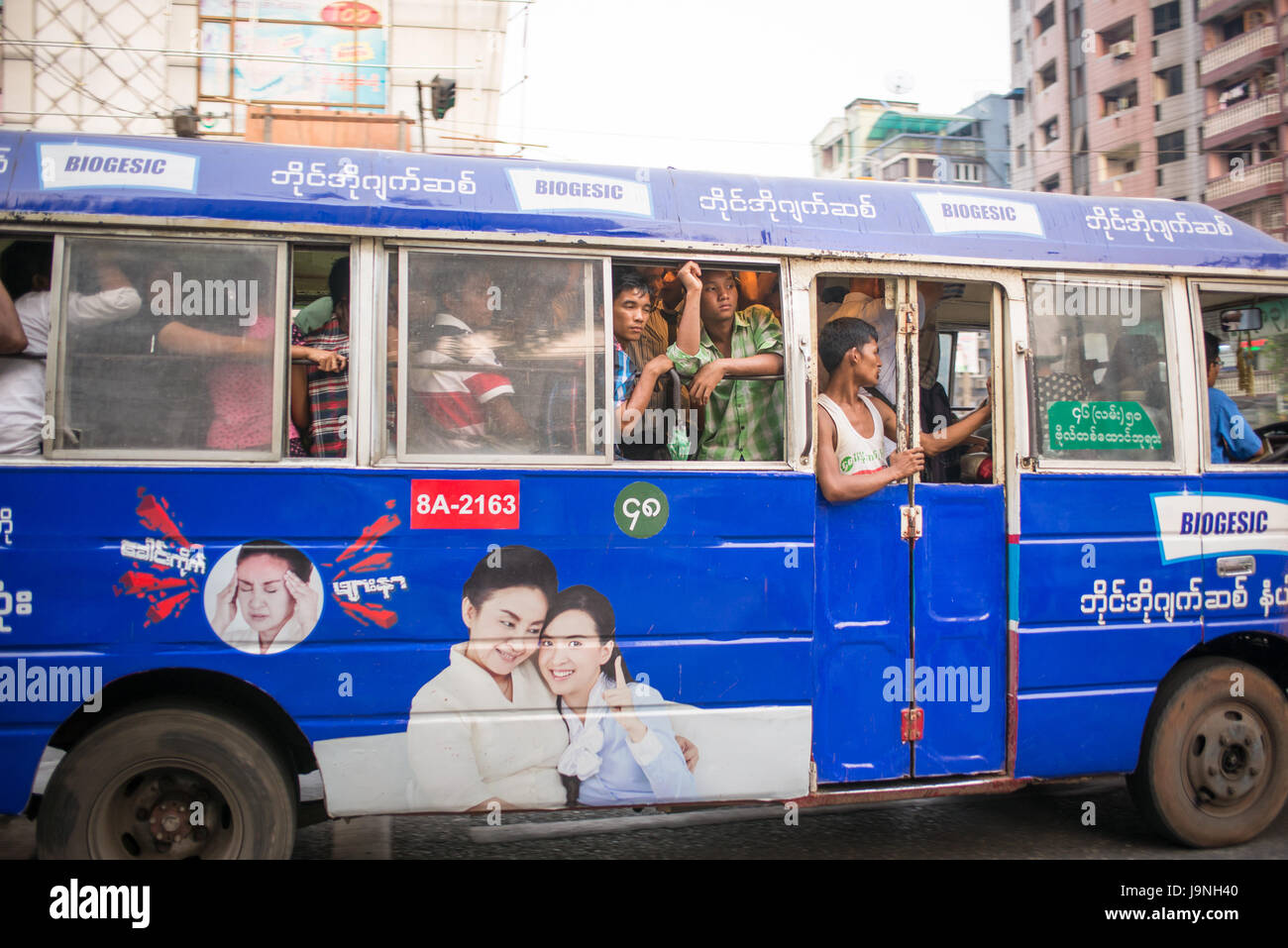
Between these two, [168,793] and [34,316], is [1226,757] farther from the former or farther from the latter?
[34,316]

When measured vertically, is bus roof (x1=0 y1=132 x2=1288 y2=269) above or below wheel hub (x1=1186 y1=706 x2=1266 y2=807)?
above

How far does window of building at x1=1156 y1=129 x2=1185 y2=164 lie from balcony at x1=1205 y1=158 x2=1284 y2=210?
221cm

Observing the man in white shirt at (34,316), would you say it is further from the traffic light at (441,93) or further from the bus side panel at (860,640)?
the traffic light at (441,93)

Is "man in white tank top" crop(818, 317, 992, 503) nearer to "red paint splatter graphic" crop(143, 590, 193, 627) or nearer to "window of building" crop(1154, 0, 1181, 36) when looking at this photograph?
"red paint splatter graphic" crop(143, 590, 193, 627)

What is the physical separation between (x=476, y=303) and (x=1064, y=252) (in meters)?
2.70

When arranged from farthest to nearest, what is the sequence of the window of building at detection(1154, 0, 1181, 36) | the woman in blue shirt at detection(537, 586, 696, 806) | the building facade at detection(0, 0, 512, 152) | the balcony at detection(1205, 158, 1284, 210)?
the window of building at detection(1154, 0, 1181, 36) → the balcony at detection(1205, 158, 1284, 210) → the building facade at detection(0, 0, 512, 152) → the woman in blue shirt at detection(537, 586, 696, 806)

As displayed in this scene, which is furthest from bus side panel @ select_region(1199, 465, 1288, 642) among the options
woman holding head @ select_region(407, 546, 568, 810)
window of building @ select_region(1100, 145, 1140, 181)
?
window of building @ select_region(1100, 145, 1140, 181)

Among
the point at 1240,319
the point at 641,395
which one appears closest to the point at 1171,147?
the point at 1240,319

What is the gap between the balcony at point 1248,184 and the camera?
103 ft

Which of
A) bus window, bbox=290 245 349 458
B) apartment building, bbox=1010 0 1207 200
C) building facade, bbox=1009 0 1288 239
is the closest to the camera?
bus window, bbox=290 245 349 458

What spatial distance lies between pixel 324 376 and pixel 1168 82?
42.5 m

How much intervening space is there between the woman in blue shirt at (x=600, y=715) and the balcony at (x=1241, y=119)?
36.9m

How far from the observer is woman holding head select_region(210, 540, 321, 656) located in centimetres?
357
